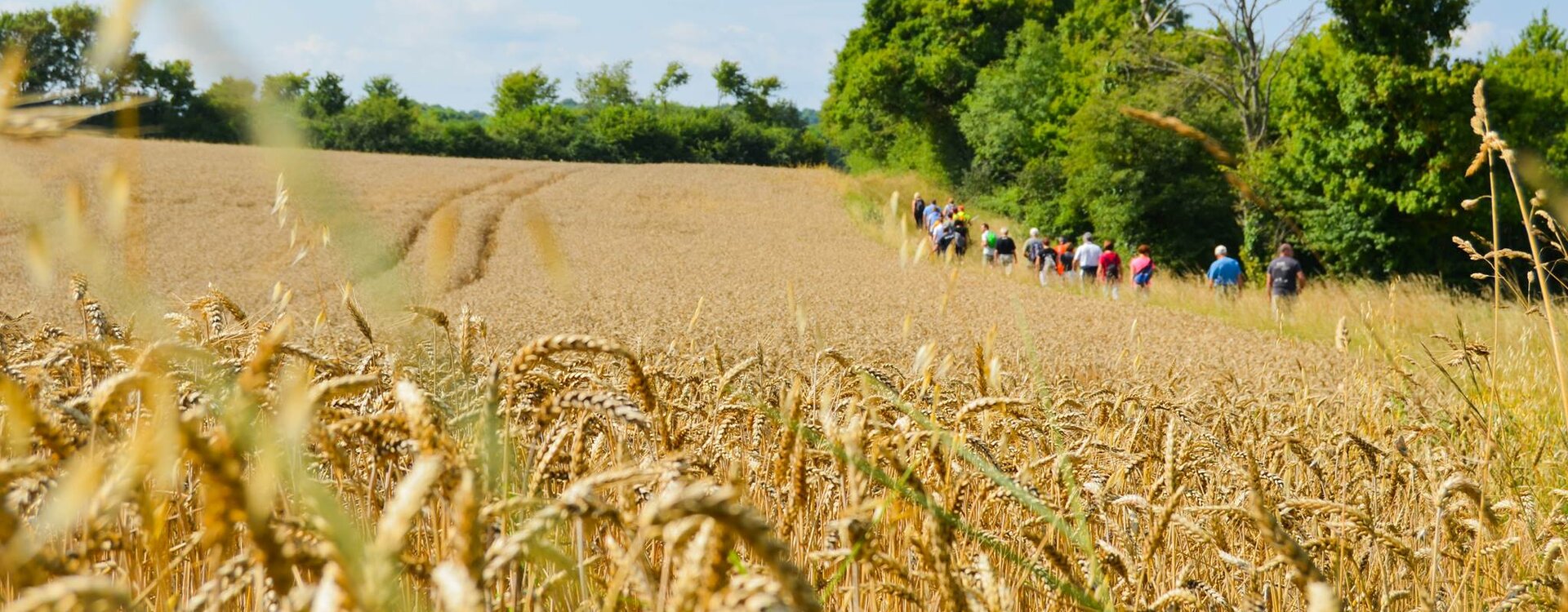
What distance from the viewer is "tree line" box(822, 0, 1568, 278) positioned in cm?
2281

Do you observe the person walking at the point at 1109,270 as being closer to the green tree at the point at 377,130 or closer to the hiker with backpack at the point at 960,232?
the hiker with backpack at the point at 960,232

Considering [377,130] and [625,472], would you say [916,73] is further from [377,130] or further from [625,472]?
[625,472]

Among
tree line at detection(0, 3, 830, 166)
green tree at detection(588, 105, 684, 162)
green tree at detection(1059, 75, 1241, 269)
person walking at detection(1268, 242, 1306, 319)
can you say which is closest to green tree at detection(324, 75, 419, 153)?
tree line at detection(0, 3, 830, 166)

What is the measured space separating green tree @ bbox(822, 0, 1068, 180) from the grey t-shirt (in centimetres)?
3434

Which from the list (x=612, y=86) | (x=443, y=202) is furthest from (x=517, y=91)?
(x=443, y=202)

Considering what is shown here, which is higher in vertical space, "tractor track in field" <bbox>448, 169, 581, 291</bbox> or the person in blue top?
the person in blue top

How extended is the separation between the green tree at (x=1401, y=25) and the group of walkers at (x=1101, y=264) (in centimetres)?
714

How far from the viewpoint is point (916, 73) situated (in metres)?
49.4

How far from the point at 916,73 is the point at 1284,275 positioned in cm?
3640

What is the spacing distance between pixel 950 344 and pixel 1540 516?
6.76 m

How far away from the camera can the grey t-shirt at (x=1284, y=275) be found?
14.7m

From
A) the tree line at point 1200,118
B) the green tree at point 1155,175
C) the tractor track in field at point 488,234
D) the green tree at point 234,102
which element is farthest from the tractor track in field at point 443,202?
the green tree at point 1155,175

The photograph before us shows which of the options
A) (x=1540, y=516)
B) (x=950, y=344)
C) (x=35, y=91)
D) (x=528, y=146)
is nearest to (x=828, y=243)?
(x=950, y=344)

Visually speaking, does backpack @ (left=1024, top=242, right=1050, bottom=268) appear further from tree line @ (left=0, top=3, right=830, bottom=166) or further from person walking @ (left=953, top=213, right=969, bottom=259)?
tree line @ (left=0, top=3, right=830, bottom=166)
